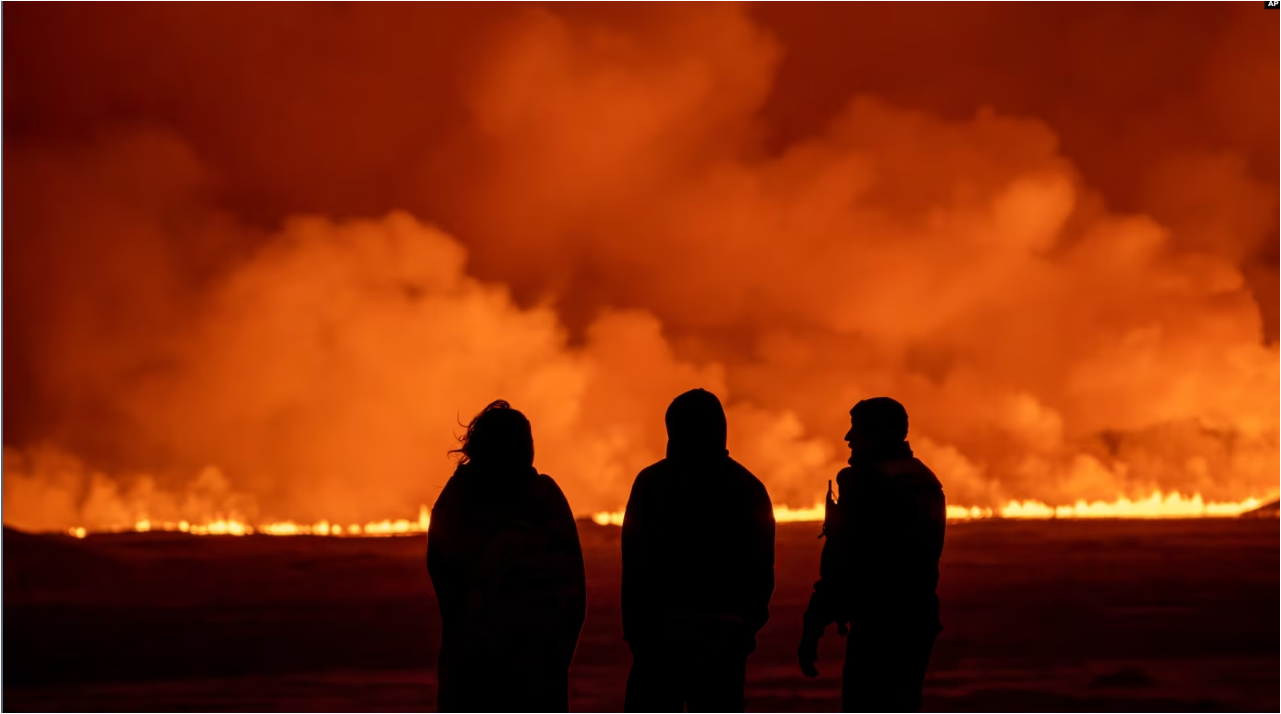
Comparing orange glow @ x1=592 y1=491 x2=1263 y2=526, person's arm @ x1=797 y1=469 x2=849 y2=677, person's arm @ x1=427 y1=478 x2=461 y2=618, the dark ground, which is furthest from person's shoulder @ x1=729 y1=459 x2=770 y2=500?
orange glow @ x1=592 y1=491 x2=1263 y2=526

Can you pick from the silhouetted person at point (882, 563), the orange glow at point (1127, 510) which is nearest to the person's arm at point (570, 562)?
the silhouetted person at point (882, 563)

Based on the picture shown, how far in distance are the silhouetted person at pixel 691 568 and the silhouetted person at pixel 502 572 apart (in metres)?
0.41

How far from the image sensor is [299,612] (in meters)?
27.9

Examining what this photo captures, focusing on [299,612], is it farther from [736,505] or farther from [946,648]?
[736,505]

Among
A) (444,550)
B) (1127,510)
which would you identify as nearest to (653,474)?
(444,550)

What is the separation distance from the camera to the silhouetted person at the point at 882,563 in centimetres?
683

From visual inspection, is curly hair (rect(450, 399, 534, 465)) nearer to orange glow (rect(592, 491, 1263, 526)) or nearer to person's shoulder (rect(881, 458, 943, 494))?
person's shoulder (rect(881, 458, 943, 494))

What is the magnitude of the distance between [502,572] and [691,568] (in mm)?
900

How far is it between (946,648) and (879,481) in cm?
1521

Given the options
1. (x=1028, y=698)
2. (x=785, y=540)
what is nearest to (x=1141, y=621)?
(x=1028, y=698)

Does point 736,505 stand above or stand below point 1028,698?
above

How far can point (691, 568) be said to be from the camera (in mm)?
6379

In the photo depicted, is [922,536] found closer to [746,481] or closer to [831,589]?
[831,589]

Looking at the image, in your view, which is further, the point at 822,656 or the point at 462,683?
the point at 822,656
